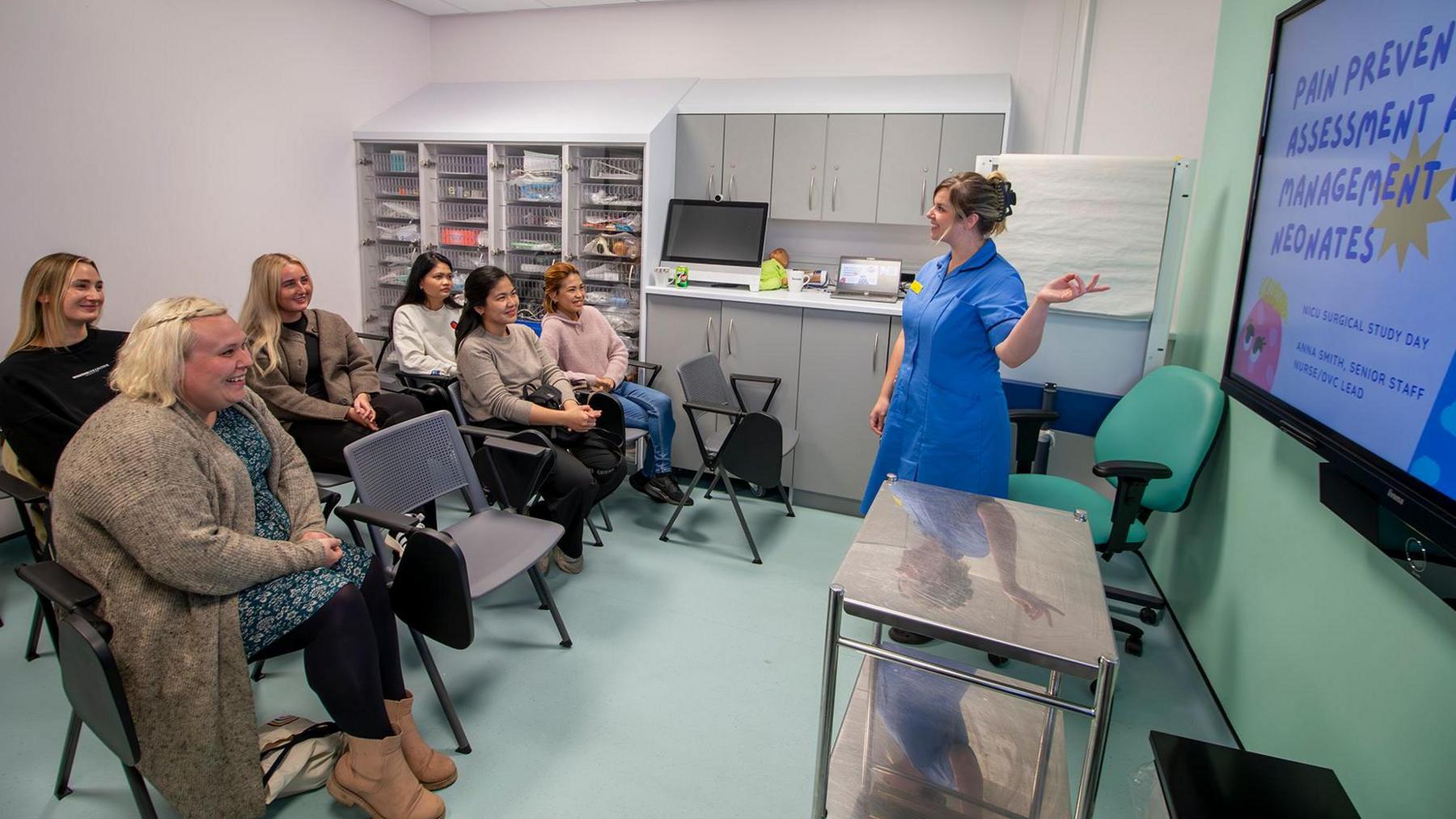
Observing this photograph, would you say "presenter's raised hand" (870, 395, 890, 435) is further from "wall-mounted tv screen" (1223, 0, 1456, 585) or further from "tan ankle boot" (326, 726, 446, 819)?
"tan ankle boot" (326, 726, 446, 819)

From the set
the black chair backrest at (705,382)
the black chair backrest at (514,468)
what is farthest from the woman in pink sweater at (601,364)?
the black chair backrest at (514,468)

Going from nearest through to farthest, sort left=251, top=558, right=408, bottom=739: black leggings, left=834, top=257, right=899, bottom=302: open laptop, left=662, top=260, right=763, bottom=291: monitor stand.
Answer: left=251, top=558, right=408, bottom=739: black leggings → left=834, top=257, right=899, bottom=302: open laptop → left=662, top=260, right=763, bottom=291: monitor stand

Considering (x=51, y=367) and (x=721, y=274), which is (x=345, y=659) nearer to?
(x=51, y=367)

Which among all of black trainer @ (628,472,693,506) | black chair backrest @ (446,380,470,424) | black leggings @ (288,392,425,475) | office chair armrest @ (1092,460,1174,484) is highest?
office chair armrest @ (1092,460,1174,484)

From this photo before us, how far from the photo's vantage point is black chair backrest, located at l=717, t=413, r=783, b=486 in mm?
3461

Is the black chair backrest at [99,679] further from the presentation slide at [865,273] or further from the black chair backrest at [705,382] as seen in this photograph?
the presentation slide at [865,273]

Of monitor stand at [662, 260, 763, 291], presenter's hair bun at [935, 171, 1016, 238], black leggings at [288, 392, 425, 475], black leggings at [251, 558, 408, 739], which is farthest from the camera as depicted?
monitor stand at [662, 260, 763, 291]

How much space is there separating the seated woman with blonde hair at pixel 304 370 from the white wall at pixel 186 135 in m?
0.98

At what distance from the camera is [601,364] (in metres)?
3.94

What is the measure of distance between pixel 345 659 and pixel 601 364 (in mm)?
2316

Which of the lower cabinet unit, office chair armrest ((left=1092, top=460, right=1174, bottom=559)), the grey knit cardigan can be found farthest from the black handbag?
office chair armrest ((left=1092, top=460, right=1174, bottom=559))

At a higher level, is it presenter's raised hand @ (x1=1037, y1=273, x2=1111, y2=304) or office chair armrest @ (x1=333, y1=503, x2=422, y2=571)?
presenter's raised hand @ (x1=1037, y1=273, x2=1111, y2=304)

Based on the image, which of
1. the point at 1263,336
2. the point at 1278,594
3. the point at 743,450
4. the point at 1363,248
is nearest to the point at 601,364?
the point at 743,450

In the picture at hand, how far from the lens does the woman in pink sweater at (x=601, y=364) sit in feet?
12.5
